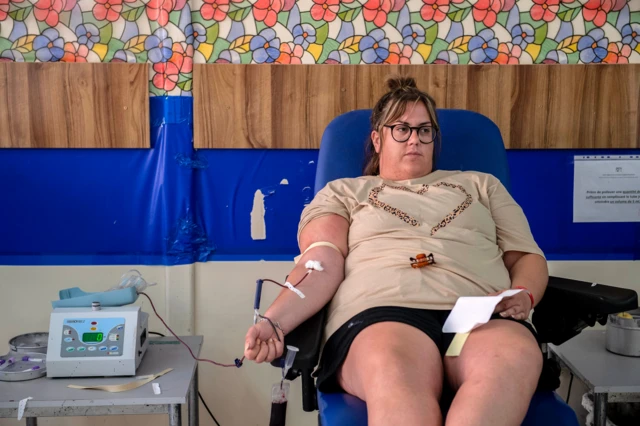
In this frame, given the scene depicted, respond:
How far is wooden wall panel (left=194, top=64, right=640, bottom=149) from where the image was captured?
2.19 m

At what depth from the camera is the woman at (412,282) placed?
1.25 metres

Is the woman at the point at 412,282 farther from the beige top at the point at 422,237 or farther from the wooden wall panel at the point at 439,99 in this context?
the wooden wall panel at the point at 439,99

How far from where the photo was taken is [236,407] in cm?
233

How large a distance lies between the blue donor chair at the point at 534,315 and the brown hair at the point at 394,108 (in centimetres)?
3

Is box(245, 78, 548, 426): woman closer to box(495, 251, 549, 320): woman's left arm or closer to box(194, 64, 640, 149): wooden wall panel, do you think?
box(495, 251, 549, 320): woman's left arm

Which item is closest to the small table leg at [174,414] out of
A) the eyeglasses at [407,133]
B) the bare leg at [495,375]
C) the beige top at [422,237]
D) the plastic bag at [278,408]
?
the plastic bag at [278,408]

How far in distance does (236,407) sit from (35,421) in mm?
653

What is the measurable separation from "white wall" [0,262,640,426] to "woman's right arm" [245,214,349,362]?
59 centimetres

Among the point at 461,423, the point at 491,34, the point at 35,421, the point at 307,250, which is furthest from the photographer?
the point at 491,34

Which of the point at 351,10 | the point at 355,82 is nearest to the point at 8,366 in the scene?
the point at 355,82

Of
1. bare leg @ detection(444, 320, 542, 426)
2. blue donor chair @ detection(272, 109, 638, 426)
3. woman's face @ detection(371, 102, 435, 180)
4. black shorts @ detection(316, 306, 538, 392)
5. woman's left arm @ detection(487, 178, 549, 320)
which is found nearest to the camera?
bare leg @ detection(444, 320, 542, 426)

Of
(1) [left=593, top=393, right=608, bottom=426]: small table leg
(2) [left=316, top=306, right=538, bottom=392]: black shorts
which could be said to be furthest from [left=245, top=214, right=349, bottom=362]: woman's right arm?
(1) [left=593, top=393, right=608, bottom=426]: small table leg

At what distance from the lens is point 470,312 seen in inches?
56.4

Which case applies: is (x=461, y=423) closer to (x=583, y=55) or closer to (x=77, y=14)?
(x=583, y=55)
